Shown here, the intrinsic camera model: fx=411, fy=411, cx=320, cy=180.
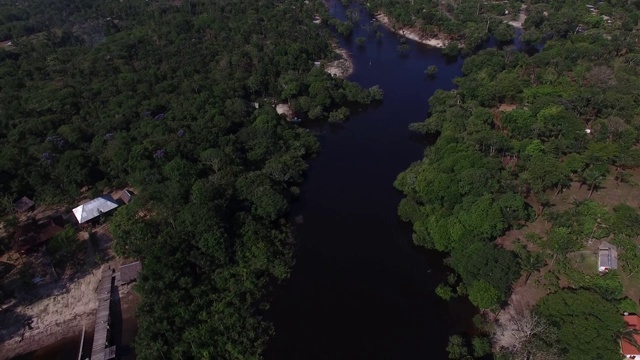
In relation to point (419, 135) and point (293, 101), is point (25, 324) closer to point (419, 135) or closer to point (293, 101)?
point (293, 101)

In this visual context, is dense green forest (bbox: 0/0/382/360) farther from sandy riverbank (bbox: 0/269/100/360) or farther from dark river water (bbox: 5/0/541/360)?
sandy riverbank (bbox: 0/269/100/360)

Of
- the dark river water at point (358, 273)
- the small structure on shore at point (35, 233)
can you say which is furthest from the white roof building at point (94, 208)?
the dark river water at point (358, 273)

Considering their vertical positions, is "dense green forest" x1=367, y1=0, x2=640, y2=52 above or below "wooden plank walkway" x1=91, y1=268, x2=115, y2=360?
below

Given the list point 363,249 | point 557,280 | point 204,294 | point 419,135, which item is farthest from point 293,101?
point 557,280

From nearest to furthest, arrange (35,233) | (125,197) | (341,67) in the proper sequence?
(35,233), (125,197), (341,67)

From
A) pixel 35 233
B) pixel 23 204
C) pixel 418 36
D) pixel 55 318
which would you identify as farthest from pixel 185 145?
pixel 418 36

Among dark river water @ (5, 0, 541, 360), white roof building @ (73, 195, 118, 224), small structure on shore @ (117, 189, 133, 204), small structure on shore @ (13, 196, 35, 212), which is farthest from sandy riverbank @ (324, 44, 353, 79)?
small structure on shore @ (13, 196, 35, 212)

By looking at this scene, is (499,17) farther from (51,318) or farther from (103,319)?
(51,318)
